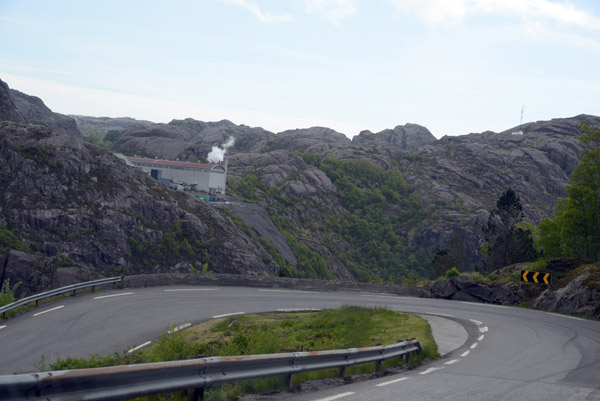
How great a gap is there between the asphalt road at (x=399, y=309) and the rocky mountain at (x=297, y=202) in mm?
26107

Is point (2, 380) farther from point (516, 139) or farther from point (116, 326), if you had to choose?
point (516, 139)

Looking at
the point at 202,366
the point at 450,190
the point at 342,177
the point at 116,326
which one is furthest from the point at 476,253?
the point at 202,366

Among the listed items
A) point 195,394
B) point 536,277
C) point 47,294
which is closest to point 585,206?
point 536,277

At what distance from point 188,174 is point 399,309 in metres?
86.4

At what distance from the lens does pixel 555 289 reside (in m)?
30.2

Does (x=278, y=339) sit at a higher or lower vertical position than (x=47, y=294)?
higher

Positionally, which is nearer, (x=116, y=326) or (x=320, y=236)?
(x=116, y=326)

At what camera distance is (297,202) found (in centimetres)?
12950

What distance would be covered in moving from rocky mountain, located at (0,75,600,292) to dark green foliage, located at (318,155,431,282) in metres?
0.40

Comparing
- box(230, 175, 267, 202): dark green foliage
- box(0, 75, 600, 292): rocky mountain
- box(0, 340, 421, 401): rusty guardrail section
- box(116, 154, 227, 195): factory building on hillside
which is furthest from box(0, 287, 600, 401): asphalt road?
box(230, 175, 267, 202): dark green foliage

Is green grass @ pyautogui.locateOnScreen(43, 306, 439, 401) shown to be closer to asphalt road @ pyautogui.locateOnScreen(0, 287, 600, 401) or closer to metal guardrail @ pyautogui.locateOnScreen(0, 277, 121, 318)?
asphalt road @ pyautogui.locateOnScreen(0, 287, 600, 401)

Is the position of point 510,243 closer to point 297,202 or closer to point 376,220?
point 297,202

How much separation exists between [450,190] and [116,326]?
142 m

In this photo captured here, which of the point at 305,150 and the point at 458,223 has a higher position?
the point at 305,150
